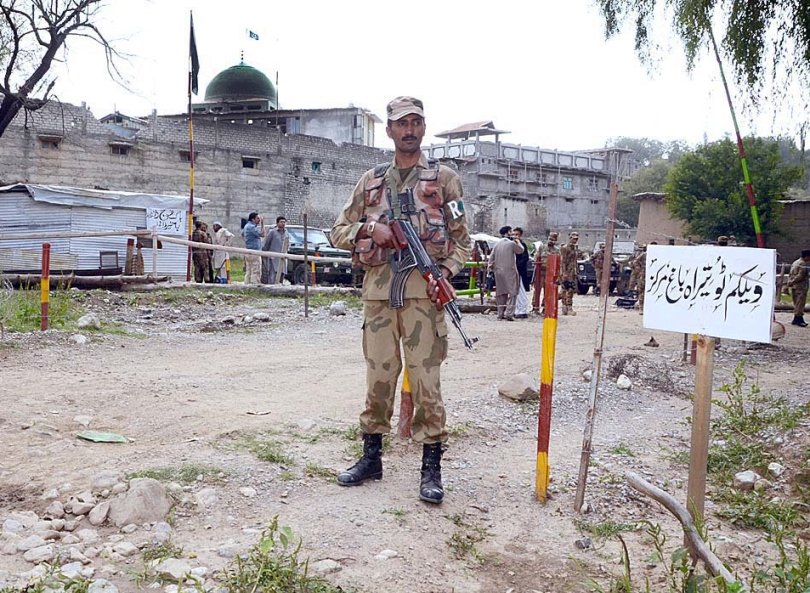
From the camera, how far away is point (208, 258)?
47.9 feet

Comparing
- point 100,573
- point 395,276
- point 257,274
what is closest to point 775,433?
point 395,276

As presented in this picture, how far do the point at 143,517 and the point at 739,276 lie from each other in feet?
8.14

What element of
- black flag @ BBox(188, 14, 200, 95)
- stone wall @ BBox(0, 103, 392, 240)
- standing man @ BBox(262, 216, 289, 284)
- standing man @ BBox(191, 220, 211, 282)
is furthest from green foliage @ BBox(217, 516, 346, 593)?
stone wall @ BBox(0, 103, 392, 240)

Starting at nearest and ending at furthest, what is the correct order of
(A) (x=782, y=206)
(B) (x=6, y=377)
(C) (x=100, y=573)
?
(C) (x=100, y=573) → (B) (x=6, y=377) → (A) (x=782, y=206)

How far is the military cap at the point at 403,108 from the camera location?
343 cm

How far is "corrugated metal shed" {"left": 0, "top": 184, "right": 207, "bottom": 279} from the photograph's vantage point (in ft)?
47.7

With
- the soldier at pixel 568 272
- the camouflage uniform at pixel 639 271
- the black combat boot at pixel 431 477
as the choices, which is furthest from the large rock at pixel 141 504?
the camouflage uniform at pixel 639 271

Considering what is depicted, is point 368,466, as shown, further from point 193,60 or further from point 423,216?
point 193,60

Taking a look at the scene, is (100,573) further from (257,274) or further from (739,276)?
(257,274)

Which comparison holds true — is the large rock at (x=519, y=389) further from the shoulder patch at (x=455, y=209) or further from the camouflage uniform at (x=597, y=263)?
the camouflage uniform at (x=597, y=263)

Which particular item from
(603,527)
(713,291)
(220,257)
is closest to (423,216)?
(713,291)

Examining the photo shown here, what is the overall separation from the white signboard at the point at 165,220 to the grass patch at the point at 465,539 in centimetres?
1438

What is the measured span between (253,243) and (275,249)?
69 centimetres

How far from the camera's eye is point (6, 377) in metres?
5.49
